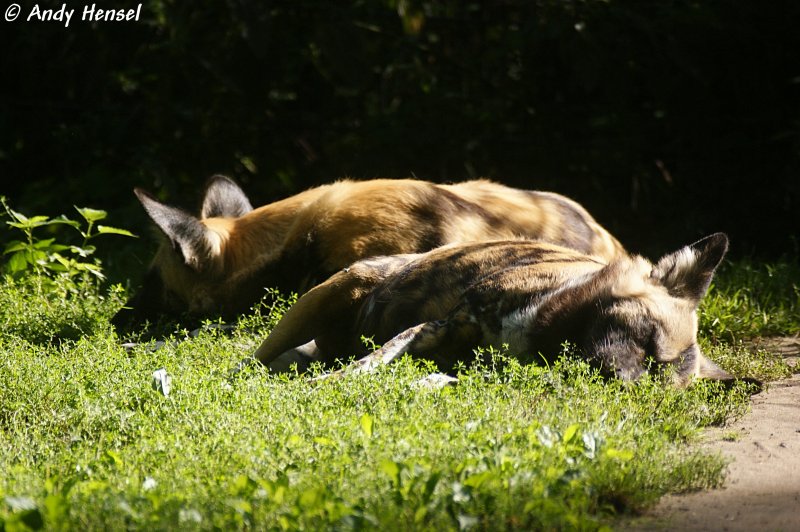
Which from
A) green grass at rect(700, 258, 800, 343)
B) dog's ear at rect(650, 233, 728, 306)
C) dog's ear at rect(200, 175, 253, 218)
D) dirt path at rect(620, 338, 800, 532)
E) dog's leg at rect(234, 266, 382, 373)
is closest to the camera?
dirt path at rect(620, 338, 800, 532)

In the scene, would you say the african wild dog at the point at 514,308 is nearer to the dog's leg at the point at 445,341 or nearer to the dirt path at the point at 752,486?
the dog's leg at the point at 445,341

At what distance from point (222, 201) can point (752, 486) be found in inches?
168

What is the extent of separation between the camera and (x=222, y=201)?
21.6 feet

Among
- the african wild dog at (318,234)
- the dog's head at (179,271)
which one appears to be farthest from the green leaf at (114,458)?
the dog's head at (179,271)

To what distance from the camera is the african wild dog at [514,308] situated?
157 inches

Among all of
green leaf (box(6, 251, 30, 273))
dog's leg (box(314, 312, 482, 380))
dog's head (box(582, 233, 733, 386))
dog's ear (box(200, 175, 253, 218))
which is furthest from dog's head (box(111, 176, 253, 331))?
dog's head (box(582, 233, 733, 386))

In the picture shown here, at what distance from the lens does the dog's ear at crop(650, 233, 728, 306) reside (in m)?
4.18

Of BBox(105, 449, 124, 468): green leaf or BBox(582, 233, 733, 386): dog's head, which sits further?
BBox(582, 233, 733, 386): dog's head

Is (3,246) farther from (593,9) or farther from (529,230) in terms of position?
(593,9)

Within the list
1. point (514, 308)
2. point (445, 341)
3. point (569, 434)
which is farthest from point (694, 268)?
point (569, 434)

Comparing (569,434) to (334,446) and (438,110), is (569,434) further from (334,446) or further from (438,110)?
(438,110)

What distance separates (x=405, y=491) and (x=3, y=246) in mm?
5606

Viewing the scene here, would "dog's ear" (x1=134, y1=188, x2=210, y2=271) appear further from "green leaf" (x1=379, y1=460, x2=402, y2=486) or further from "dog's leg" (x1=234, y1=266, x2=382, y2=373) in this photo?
"green leaf" (x1=379, y1=460, x2=402, y2=486)

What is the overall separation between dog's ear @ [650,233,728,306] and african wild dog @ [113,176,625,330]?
1402 millimetres
